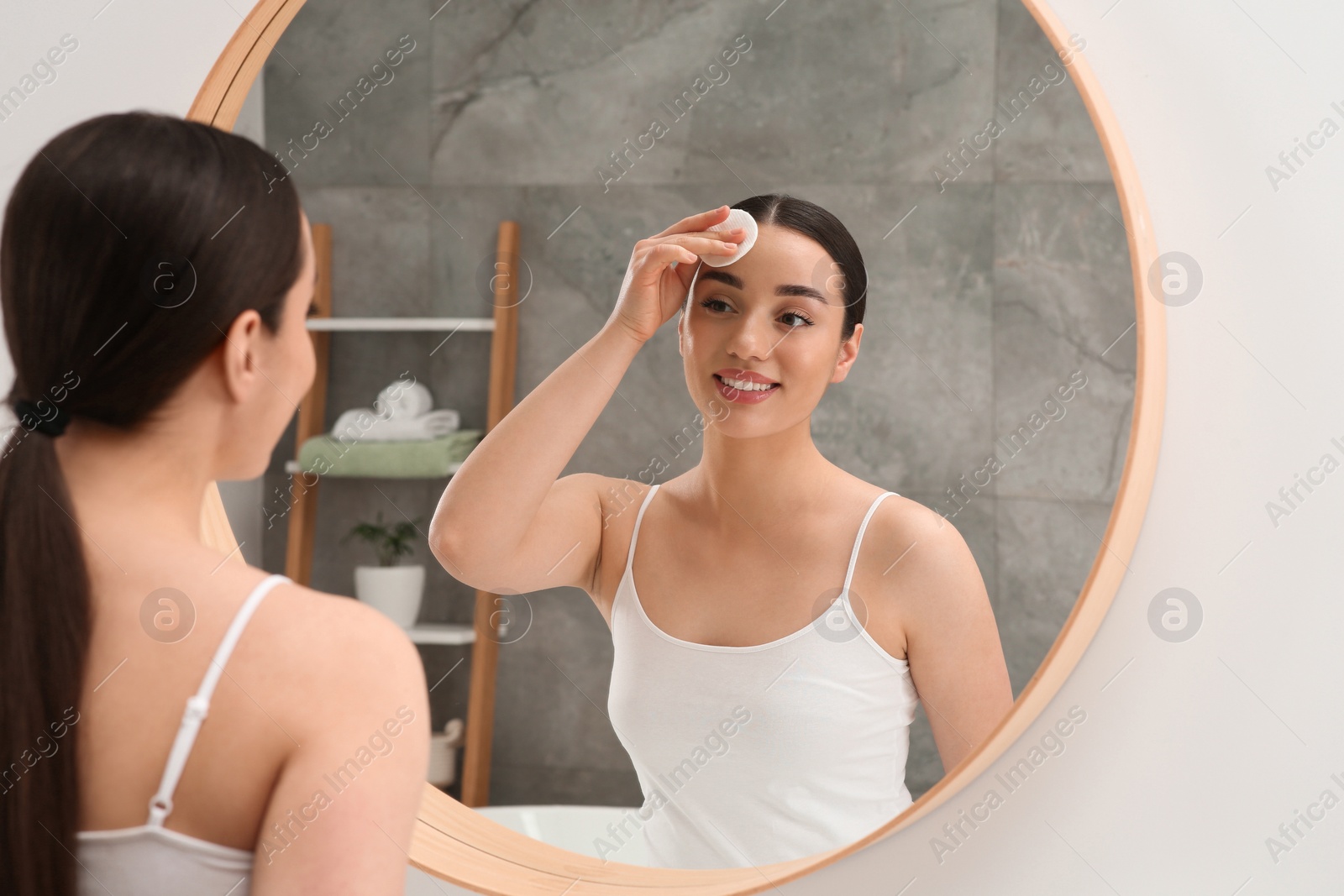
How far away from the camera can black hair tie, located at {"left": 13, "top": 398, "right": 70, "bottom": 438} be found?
307 millimetres

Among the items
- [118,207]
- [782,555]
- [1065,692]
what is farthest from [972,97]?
[118,207]

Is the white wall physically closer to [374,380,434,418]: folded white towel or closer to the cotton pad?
the cotton pad

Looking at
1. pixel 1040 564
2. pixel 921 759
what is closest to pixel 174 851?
pixel 921 759

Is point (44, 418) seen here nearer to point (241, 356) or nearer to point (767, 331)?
point (241, 356)

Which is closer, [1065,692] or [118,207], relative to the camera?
[118,207]

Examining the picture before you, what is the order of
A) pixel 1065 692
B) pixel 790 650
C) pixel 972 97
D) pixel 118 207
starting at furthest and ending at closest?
pixel 972 97
pixel 790 650
pixel 1065 692
pixel 118 207

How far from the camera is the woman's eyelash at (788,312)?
0.66 metres

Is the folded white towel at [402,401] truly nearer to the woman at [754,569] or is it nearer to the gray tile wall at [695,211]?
the gray tile wall at [695,211]

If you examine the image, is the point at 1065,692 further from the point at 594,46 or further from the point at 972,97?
the point at 594,46

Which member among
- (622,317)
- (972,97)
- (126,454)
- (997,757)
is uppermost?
(972,97)

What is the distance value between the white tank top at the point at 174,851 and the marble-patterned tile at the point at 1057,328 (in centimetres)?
86

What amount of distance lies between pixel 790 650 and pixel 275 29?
→ 1.83ft

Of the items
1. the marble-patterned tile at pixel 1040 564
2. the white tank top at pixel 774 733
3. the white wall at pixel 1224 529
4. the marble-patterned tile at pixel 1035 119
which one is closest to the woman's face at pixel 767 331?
the white tank top at pixel 774 733

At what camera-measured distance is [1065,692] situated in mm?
529
